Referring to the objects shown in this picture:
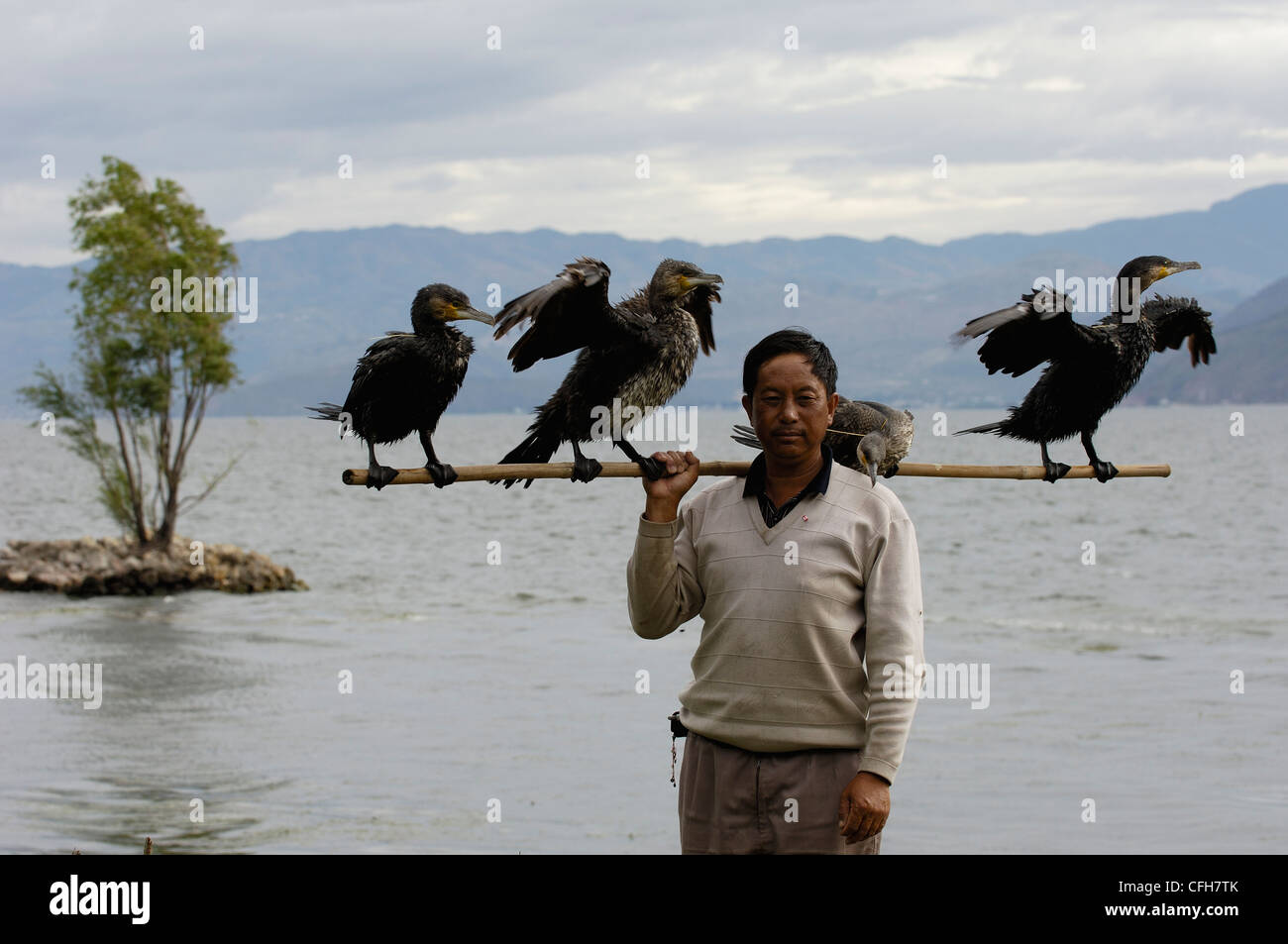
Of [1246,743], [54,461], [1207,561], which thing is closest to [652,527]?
[1246,743]

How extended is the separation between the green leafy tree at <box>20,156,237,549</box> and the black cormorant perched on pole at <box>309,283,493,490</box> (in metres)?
25.0

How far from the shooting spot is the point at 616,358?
5910 mm

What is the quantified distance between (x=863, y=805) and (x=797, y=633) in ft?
1.85

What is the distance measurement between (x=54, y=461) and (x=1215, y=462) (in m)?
101

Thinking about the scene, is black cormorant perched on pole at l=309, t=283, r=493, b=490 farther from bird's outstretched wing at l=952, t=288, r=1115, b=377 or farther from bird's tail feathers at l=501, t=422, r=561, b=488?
bird's outstretched wing at l=952, t=288, r=1115, b=377

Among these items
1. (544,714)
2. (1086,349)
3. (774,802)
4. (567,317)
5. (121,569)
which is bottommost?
(544,714)

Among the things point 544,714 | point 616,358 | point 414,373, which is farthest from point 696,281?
point 544,714

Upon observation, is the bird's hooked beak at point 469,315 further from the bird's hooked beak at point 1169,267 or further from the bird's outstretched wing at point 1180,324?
the bird's outstretched wing at point 1180,324

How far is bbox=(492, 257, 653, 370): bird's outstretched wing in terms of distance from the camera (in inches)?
193

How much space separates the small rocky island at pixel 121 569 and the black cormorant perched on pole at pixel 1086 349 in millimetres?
28004

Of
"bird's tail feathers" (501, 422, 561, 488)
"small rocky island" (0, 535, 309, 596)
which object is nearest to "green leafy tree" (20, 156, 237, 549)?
"small rocky island" (0, 535, 309, 596)

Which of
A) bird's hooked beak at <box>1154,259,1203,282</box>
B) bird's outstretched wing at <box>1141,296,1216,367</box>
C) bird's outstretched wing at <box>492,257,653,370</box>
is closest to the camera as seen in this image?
bird's outstretched wing at <box>492,257,653,370</box>

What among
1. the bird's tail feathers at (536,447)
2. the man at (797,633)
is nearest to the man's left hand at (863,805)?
the man at (797,633)

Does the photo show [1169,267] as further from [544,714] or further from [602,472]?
[544,714]
